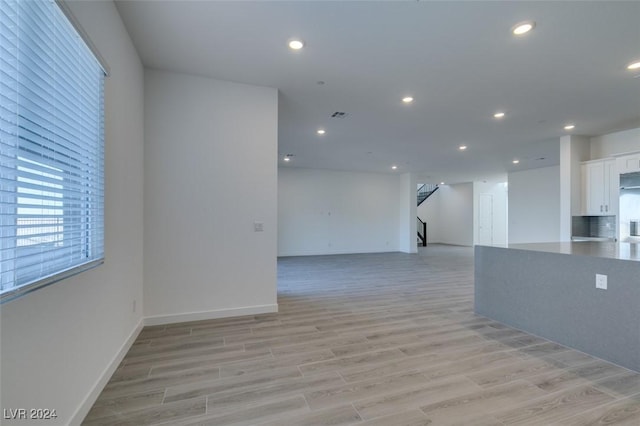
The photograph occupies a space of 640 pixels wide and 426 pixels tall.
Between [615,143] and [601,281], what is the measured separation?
4.65m

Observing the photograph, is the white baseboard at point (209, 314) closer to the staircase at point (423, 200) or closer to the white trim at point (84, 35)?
the white trim at point (84, 35)

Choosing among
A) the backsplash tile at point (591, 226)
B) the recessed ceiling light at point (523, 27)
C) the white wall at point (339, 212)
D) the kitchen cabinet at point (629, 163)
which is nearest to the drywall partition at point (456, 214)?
the white wall at point (339, 212)

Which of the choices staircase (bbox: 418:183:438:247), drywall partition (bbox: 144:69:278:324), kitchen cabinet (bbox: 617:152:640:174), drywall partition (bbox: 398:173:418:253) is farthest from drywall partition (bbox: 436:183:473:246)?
drywall partition (bbox: 144:69:278:324)

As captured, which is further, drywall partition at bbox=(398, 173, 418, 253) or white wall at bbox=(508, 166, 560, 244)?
drywall partition at bbox=(398, 173, 418, 253)

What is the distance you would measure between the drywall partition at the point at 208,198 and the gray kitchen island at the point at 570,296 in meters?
2.83

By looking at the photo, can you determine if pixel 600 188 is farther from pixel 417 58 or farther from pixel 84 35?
pixel 84 35

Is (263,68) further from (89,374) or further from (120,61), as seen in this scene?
(89,374)

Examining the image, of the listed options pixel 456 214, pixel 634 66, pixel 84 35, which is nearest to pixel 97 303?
pixel 84 35

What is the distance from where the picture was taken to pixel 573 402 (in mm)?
1932

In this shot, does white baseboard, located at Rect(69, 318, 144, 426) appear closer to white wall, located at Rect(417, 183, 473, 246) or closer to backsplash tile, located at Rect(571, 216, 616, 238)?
backsplash tile, located at Rect(571, 216, 616, 238)

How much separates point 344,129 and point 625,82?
3.85 m

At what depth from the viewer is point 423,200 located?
14.2 m

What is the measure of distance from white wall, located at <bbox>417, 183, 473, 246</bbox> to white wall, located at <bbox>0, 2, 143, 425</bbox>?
12.8 meters

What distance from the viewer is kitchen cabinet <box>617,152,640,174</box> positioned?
4.64 m
